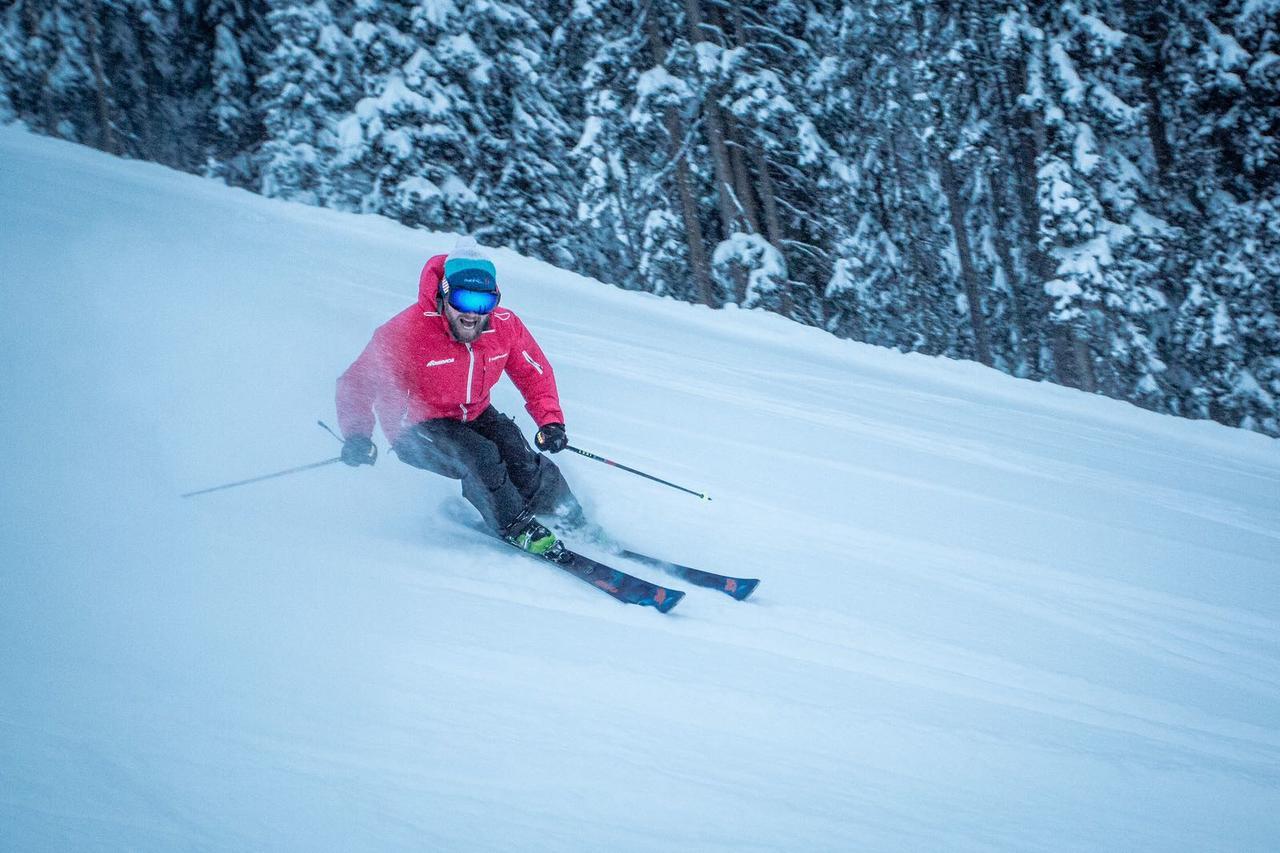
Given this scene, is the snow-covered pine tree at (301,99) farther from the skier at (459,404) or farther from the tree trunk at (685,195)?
the skier at (459,404)

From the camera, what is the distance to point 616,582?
3.17m

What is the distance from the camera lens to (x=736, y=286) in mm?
14375

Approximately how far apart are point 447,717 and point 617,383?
15.6ft

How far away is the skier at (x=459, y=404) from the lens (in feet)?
11.4

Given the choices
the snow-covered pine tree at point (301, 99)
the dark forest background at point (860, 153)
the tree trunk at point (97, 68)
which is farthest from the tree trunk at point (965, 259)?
the tree trunk at point (97, 68)

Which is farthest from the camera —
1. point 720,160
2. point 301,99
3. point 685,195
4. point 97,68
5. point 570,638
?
point 97,68

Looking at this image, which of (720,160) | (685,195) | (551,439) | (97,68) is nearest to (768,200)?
(720,160)

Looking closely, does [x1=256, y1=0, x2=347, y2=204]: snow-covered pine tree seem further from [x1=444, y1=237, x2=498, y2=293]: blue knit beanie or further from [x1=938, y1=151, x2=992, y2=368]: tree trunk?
[x1=444, y1=237, x2=498, y2=293]: blue knit beanie

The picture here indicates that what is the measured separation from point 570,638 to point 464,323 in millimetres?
1703

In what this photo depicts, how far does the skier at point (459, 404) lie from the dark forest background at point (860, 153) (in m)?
10.8

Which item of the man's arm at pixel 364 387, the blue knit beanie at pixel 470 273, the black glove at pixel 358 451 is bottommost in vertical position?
the black glove at pixel 358 451

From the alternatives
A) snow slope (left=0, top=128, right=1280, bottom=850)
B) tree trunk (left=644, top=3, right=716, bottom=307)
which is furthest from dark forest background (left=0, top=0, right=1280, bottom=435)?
snow slope (left=0, top=128, right=1280, bottom=850)

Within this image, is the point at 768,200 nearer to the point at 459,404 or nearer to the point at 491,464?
the point at 459,404

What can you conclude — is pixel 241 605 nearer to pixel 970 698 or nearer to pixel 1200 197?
pixel 970 698
